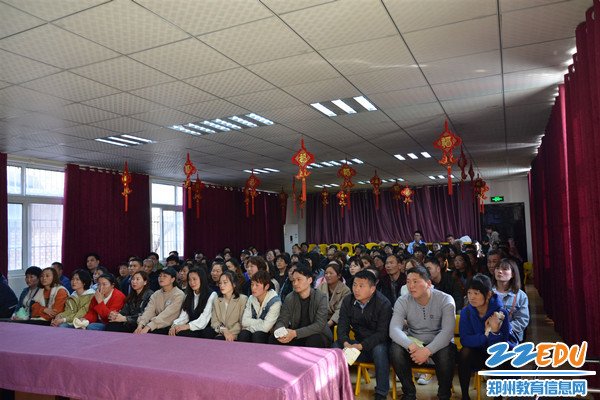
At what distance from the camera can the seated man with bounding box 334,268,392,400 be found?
335cm

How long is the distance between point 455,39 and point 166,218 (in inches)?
342

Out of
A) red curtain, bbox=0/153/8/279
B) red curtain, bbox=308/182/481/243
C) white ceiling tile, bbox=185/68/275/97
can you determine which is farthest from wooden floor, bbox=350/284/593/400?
red curtain, bbox=0/153/8/279

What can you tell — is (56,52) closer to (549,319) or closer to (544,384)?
(544,384)

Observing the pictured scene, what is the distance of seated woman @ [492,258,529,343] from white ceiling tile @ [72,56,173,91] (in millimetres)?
3538

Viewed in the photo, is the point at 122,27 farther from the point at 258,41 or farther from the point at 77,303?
the point at 77,303

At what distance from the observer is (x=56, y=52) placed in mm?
3199

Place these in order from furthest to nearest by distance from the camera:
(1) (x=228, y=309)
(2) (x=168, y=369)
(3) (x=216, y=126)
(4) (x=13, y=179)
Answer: (4) (x=13, y=179) → (3) (x=216, y=126) → (1) (x=228, y=309) → (2) (x=168, y=369)

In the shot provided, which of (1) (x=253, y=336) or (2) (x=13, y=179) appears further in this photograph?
(2) (x=13, y=179)

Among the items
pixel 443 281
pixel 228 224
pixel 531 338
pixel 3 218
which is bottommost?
pixel 531 338

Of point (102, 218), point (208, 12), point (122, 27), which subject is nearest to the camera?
point (208, 12)

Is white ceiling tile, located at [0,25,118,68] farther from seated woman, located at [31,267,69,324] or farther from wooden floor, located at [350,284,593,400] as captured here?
wooden floor, located at [350,284,593,400]

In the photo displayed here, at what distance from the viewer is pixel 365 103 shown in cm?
479

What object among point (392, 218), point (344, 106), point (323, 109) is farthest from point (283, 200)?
point (344, 106)

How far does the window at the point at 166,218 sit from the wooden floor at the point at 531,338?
285 inches
